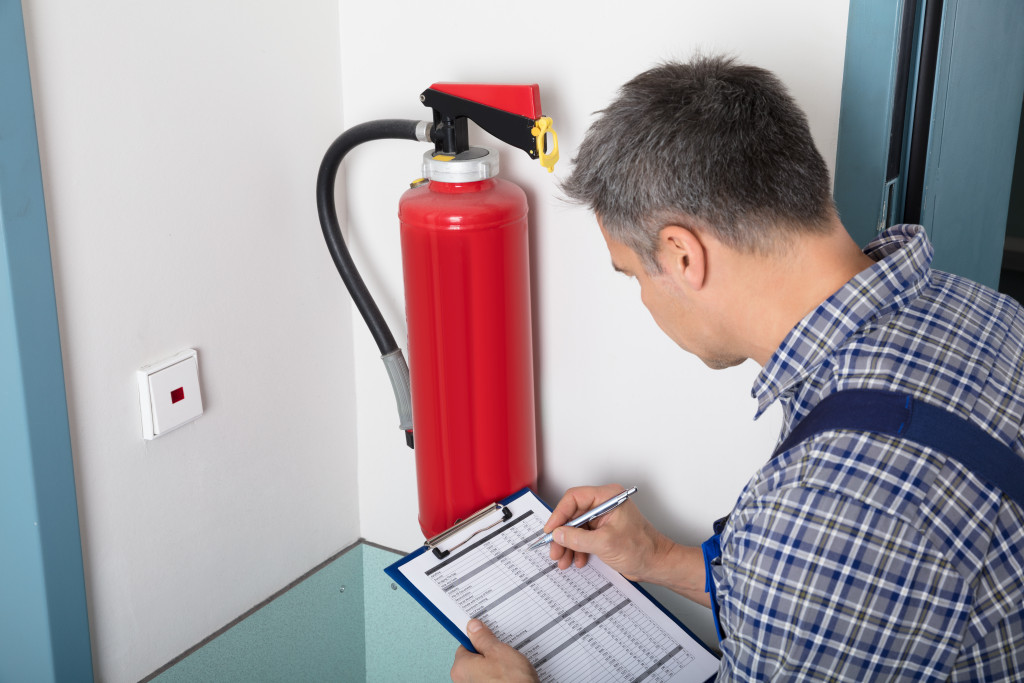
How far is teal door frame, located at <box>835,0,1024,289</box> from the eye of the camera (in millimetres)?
1131

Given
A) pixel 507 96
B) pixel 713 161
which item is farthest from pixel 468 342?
pixel 713 161

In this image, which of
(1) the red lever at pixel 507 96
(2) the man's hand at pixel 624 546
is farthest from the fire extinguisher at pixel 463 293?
(2) the man's hand at pixel 624 546

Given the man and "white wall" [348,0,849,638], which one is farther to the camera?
"white wall" [348,0,849,638]

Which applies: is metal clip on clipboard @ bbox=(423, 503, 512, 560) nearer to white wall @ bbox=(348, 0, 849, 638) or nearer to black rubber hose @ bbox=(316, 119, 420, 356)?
white wall @ bbox=(348, 0, 849, 638)

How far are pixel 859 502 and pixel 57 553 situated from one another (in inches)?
36.4

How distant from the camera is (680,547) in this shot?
1.33m

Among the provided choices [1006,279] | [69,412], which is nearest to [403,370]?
[69,412]

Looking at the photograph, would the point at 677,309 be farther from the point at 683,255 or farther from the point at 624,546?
the point at 624,546

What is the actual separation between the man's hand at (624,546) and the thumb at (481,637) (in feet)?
0.52

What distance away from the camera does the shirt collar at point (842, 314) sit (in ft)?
2.93

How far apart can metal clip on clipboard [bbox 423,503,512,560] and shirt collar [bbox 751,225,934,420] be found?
1.76ft

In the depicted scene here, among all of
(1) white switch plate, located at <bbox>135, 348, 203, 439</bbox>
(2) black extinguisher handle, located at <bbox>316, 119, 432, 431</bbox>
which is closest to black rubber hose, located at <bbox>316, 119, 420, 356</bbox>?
(2) black extinguisher handle, located at <bbox>316, 119, 432, 431</bbox>

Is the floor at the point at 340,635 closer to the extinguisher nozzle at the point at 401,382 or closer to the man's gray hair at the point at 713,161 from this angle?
the extinguisher nozzle at the point at 401,382

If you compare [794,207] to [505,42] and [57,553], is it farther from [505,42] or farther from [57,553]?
[57,553]
